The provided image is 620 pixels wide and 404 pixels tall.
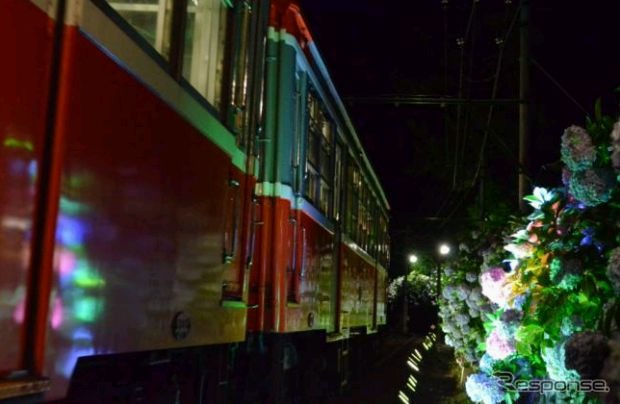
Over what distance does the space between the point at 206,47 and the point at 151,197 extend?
49.7 inches

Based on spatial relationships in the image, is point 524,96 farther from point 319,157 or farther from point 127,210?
point 127,210

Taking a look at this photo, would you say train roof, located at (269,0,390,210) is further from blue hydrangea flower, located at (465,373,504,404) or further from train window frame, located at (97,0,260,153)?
blue hydrangea flower, located at (465,373,504,404)

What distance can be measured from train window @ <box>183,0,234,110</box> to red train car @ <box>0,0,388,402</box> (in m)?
0.01

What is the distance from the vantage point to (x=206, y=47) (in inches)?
151

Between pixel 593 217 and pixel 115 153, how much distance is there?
2.12 meters

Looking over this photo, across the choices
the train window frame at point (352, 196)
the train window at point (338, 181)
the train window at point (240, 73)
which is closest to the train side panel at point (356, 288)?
the train window frame at point (352, 196)

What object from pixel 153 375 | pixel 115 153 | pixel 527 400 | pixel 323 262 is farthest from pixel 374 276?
pixel 115 153

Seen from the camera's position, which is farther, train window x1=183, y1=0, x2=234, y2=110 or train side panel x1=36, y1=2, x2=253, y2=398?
train window x1=183, y1=0, x2=234, y2=110

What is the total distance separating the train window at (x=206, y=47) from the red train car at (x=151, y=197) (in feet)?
0.04

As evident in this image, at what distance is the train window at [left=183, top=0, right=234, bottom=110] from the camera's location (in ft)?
12.1

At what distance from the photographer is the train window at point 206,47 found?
3.69 m

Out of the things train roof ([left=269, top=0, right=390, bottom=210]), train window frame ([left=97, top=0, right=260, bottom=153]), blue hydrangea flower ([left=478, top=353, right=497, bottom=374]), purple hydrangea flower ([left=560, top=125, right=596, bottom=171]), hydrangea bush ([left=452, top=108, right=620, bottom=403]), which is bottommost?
blue hydrangea flower ([left=478, top=353, right=497, bottom=374])

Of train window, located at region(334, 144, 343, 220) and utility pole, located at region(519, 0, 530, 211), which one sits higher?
utility pole, located at region(519, 0, 530, 211)

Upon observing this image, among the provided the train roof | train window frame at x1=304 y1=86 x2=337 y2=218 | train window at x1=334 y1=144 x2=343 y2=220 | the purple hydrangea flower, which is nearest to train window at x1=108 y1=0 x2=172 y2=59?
the purple hydrangea flower
